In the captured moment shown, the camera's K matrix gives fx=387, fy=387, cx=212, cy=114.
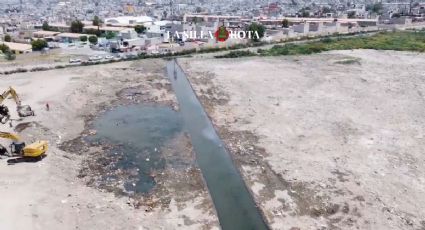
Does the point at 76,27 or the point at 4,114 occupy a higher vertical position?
the point at 76,27

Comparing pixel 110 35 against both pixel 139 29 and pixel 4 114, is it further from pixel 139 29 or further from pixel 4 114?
pixel 4 114

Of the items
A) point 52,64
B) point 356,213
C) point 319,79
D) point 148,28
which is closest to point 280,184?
point 356,213

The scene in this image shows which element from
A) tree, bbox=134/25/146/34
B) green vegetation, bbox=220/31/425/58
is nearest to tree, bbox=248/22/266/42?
green vegetation, bbox=220/31/425/58

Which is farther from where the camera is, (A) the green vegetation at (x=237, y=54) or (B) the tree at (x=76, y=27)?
(B) the tree at (x=76, y=27)

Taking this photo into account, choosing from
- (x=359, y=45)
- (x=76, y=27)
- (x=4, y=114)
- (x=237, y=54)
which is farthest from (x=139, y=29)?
(x=4, y=114)

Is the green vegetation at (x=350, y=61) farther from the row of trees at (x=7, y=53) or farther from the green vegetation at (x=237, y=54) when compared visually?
the row of trees at (x=7, y=53)

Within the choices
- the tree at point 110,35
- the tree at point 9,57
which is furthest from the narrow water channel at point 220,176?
the tree at point 110,35

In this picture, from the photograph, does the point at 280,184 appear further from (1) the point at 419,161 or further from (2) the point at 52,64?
(2) the point at 52,64
